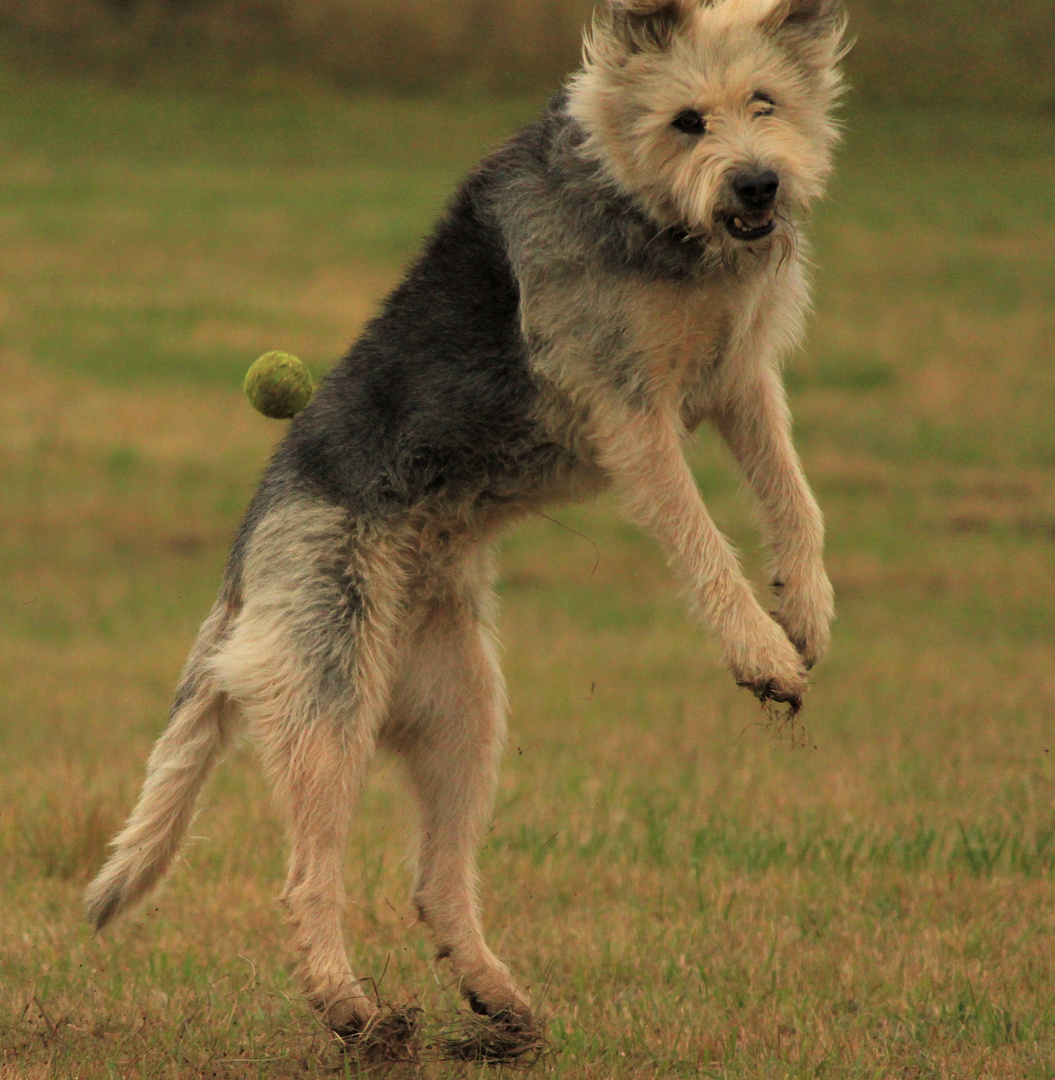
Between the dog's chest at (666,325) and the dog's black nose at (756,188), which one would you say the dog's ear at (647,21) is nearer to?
the dog's black nose at (756,188)

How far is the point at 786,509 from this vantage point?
4.92 m

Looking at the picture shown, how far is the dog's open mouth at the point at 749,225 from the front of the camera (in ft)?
14.3

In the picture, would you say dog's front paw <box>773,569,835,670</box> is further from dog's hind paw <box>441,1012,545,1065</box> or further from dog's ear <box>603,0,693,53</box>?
dog's ear <box>603,0,693,53</box>

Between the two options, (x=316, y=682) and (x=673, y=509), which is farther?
(x=316, y=682)

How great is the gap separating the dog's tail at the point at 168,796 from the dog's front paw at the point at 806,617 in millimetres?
1746

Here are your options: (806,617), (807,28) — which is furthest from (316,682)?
(807,28)

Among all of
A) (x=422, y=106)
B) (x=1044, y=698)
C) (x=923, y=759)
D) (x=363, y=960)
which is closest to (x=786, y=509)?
(x=363, y=960)

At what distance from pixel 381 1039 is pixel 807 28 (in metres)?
3.07

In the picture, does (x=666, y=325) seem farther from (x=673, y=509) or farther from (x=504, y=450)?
(x=504, y=450)

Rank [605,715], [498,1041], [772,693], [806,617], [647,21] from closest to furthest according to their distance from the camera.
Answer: [772,693]
[647,21]
[498,1041]
[806,617]
[605,715]

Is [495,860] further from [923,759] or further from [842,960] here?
[923,759]

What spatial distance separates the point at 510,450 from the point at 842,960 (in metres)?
2.10

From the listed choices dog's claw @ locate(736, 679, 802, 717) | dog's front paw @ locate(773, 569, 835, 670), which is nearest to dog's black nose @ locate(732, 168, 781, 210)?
dog's front paw @ locate(773, 569, 835, 670)

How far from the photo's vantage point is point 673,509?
15.3 ft
